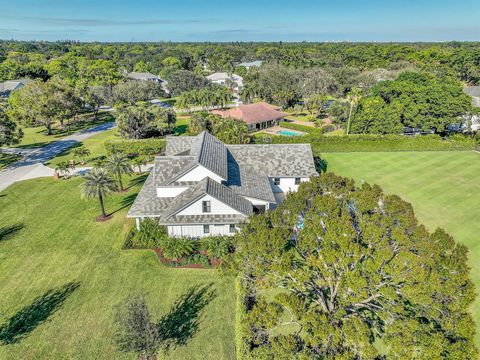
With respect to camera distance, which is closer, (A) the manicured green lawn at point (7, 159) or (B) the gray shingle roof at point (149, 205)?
(B) the gray shingle roof at point (149, 205)

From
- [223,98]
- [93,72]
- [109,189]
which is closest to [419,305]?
[109,189]

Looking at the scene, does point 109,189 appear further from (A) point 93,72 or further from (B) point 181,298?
(A) point 93,72

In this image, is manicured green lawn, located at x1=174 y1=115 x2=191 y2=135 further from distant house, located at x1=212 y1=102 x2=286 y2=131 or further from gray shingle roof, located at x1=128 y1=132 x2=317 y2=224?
gray shingle roof, located at x1=128 y1=132 x2=317 y2=224

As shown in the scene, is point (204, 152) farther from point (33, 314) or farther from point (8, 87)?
point (8, 87)

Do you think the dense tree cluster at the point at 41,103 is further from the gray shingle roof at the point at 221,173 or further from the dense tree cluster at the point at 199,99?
the gray shingle roof at the point at 221,173

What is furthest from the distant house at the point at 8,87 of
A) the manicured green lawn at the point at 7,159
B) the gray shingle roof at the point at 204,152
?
the gray shingle roof at the point at 204,152

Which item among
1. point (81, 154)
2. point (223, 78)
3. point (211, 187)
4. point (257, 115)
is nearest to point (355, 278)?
point (211, 187)

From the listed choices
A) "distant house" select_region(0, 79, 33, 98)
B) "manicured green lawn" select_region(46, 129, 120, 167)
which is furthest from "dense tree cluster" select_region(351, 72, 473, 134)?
"distant house" select_region(0, 79, 33, 98)
